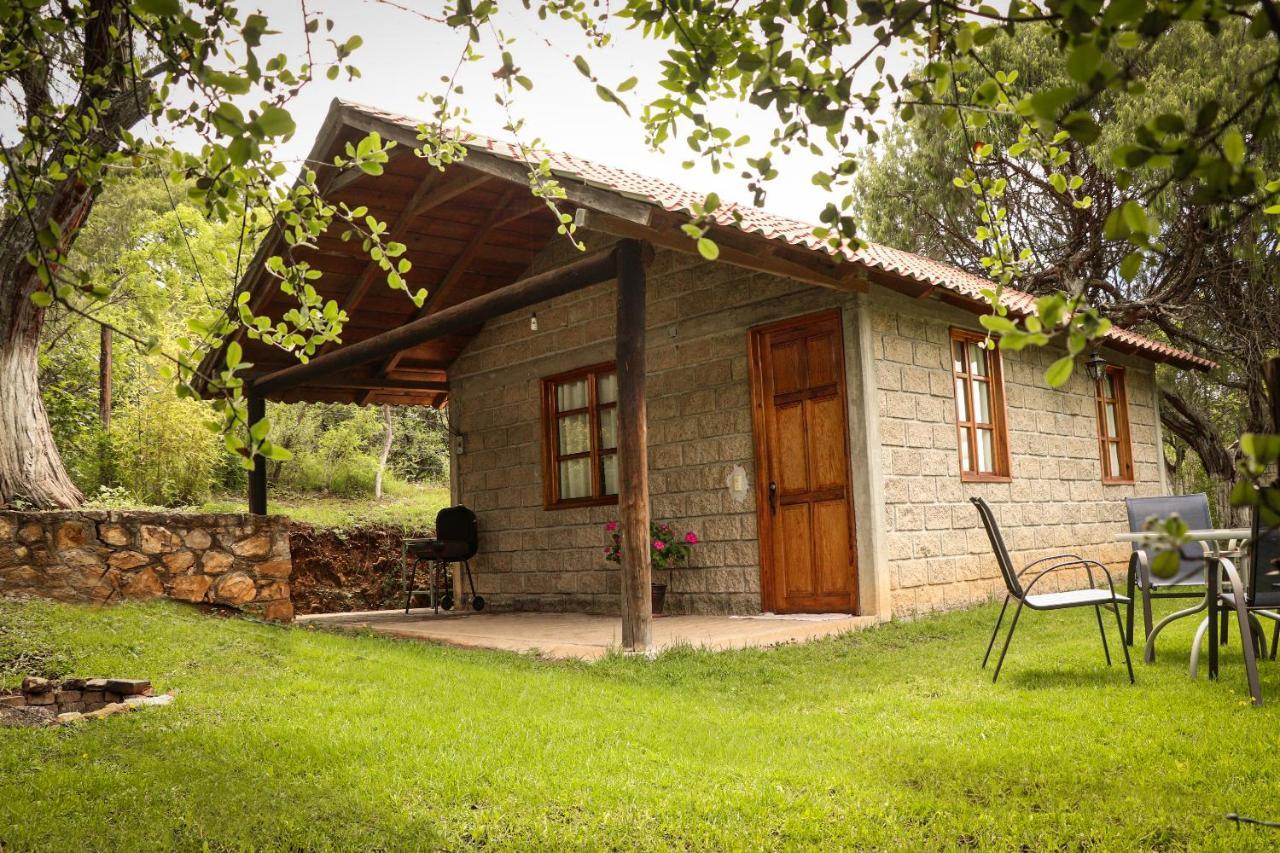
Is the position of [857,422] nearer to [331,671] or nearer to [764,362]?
[764,362]

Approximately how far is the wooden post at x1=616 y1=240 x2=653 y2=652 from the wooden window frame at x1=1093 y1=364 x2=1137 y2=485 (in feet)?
20.4

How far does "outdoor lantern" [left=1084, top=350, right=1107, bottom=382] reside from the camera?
32.3 ft

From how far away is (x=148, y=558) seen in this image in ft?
22.9

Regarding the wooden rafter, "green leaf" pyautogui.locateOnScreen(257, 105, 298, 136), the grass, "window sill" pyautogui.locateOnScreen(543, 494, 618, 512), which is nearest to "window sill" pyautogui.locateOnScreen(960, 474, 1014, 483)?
"window sill" pyautogui.locateOnScreen(543, 494, 618, 512)

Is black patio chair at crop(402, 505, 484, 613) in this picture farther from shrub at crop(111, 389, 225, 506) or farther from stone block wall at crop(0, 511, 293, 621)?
shrub at crop(111, 389, 225, 506)

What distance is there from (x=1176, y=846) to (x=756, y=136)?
2.11 meters

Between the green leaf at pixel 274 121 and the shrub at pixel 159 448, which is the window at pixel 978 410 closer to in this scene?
the green leaf at pixel 274 121

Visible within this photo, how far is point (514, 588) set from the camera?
10102 mm

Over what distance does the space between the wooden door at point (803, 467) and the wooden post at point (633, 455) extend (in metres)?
2.01

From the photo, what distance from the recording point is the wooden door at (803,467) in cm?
745

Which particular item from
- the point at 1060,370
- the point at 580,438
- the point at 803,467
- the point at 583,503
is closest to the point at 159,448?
the point at 580,438

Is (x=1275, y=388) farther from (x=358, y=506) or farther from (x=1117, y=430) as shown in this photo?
(x=358, y=506)

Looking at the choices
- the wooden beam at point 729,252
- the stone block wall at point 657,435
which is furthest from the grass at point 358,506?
the wooden beam at point 729,252

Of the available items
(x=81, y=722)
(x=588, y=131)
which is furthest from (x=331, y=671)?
(x=588, y=131)
